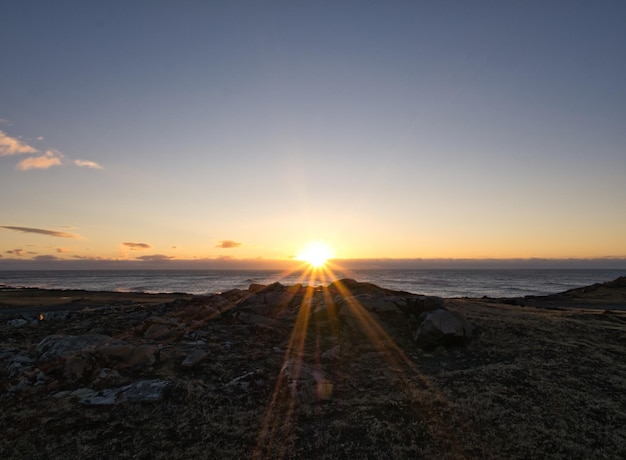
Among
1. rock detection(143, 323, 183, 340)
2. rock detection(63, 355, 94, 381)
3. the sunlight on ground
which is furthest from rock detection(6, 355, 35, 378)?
the sunlight on ground

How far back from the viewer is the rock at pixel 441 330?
14.9 meters

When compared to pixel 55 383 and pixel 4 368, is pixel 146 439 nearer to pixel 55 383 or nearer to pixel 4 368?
pixel 55 383

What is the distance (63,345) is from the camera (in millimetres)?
12336

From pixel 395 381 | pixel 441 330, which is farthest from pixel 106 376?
pixel 441 330

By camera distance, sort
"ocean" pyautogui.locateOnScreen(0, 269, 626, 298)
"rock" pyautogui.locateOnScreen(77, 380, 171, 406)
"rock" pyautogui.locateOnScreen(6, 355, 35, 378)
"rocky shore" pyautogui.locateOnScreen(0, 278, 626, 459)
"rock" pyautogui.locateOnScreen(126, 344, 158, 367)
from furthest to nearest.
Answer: "ocean" pyautogui.locateOnScreen(0, 269, 626, 298) → "rock" pyautogui.locateOnScreen(126, 344, 158, 367) → "rock" pyautogui.locateOnScreen(6, 355, 35, 378) → "rock" pyautogui.locateOnScreen(77, 380, 171, 406) → "rocky shore" pyautogui.locateOnScreen(0, 278, 626, 459)

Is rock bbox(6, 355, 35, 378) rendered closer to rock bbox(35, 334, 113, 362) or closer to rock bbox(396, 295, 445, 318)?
rock bbox(35, 334, 113, 362)

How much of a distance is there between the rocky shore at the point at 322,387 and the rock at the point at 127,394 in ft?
0.16

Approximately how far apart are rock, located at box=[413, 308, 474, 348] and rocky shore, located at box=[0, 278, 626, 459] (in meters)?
0.06

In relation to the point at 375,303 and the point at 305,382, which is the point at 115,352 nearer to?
the point at 305,382

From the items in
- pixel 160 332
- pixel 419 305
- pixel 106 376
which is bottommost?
pixel 106 376

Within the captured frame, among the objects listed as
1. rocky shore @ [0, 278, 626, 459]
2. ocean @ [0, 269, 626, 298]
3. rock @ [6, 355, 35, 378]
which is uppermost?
rock @ [6, 355, 35, 378]

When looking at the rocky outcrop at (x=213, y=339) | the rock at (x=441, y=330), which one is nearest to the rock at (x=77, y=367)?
the rocky outcrop at (x=213, y=339)

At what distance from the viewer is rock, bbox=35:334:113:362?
11.9 m

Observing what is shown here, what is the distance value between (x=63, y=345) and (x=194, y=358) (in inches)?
179
